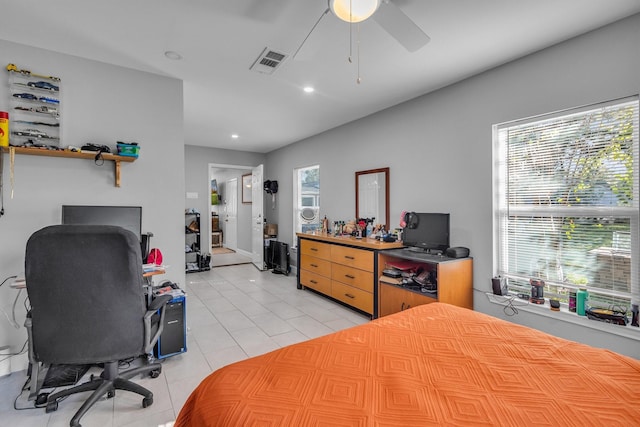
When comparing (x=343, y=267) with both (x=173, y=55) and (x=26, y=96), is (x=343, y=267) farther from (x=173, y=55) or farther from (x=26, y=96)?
(x=26, y=96)

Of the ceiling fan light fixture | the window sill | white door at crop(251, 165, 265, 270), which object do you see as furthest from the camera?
white door at crop(251, 165, 265, 270)

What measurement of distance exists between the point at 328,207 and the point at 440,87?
8.40 feet

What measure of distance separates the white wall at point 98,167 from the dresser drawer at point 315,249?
1.91m

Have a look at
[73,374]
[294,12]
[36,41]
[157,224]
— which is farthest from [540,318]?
[36,41]

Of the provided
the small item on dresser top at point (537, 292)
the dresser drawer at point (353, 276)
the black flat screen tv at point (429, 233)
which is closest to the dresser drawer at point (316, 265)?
the dresser drawer at point (353, 276)

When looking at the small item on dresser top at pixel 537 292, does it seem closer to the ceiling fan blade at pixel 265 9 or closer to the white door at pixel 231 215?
the ceiling fan blade at pixel 265 9

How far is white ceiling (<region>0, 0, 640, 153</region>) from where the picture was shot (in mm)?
1962

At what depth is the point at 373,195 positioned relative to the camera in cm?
418

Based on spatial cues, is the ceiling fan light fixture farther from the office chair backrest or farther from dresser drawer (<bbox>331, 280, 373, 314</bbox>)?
dresser drawer (<bbox>331, 280, 373, 314</bbox>)

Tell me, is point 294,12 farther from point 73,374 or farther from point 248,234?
point 248,234

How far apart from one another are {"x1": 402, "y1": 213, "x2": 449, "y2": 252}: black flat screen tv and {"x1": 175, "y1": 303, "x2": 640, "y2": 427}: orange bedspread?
1764mm

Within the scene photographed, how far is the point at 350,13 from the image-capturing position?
161cm

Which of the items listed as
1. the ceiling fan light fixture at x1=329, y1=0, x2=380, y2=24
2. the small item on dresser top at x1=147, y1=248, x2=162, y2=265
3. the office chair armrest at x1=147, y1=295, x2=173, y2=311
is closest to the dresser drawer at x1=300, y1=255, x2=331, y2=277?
the small item on dresser top at x1=147, y1=248, x2=162, y2=265

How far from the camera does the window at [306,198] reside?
216 inches
